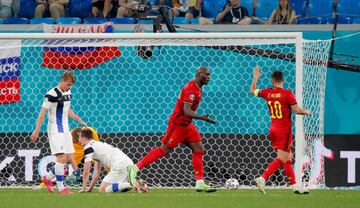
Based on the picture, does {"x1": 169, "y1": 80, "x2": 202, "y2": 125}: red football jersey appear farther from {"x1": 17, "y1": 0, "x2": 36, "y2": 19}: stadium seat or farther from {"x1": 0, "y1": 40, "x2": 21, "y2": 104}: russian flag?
{"x1": 17, "y1": 0, "x2": 36, "y2": 19}: stadium seat

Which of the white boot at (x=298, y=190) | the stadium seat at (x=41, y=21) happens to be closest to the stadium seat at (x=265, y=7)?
the stadium seat at (x=41, y=21)

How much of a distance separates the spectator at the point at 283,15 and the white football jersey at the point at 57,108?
446cm

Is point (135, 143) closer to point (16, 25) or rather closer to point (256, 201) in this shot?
point (16, 25)

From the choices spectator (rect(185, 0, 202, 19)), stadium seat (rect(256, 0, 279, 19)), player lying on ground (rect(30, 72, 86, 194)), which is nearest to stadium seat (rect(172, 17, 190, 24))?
spectator (rect(185, 0, 202, 19))

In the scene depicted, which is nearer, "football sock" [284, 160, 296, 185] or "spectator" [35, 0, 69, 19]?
"football sock" [284, 160, 296, 185]

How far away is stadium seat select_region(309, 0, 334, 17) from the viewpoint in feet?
63.4

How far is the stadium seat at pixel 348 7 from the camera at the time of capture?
19266 mm

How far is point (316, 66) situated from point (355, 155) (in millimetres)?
1744

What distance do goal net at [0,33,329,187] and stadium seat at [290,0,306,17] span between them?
1277 millimetres

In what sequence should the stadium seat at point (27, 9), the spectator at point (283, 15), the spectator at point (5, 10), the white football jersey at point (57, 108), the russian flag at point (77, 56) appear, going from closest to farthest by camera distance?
the white football jersey at point (57, 108)
the russian flag at point (77, 56)
the spectator at point (283, 15)
the spectator at point (5, 10)
the stadium seat at point (27, 9)

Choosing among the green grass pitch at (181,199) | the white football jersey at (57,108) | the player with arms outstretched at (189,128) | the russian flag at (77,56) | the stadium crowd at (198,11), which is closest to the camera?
the green grass pitch at (181,199)

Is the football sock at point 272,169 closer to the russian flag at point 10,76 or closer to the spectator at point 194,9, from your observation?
the spectator at point 194,9

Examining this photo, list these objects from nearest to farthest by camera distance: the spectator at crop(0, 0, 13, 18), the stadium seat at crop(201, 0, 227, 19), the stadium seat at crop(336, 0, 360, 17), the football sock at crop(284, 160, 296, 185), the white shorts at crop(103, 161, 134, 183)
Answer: the football sock at crop(284, 160, 296, 185) < the white shorts at crop(103, 161, 134, 183) < the stadium seat at crop(336, 0, 360, 17) < the stadium seat at crop(201, 0, 227, 19) < the spectator at crop(0, 0, 13, 18)

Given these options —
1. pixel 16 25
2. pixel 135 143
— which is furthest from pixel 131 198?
pixel 16 25
